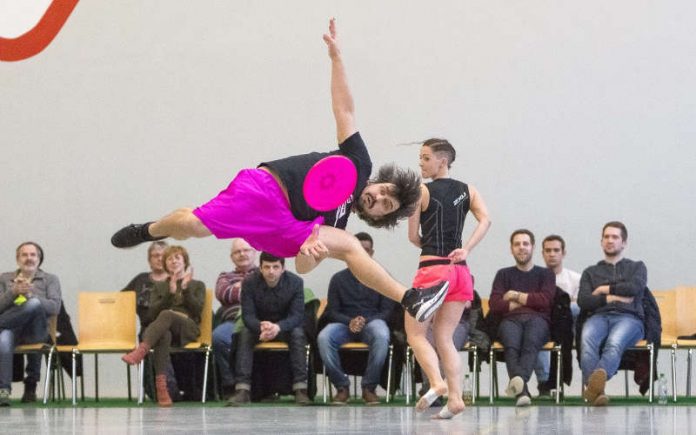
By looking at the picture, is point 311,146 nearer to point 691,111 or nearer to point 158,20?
point 158,20

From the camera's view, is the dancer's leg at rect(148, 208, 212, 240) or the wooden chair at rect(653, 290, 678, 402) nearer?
the dancer's leg at rect(148, 208, 212, 240)

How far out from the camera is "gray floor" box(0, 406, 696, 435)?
222 inches

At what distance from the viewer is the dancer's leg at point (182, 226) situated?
5816 millimetres

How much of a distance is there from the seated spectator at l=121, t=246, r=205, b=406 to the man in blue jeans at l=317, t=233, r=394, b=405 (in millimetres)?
1015

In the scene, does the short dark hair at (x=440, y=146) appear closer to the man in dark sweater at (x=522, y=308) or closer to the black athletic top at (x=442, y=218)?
the black athletic top at (x=442, y=218)

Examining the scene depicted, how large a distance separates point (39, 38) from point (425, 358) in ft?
19.2

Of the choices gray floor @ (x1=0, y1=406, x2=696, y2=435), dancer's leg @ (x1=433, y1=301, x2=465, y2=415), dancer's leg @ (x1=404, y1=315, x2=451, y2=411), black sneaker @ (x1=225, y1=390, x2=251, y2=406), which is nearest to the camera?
gray floor @ (x1=0, y1=406, x2=696, y2=435)

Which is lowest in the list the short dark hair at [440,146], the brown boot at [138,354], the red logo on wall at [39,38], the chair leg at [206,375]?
the chair leg at [206,375]

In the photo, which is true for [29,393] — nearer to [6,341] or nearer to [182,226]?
[6,341]

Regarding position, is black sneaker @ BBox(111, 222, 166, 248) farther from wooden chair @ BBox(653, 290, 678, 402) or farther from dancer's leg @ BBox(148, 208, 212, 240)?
wooden chair @ BBox(653, 290, 678, 402)

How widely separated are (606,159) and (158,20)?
13.6 feet

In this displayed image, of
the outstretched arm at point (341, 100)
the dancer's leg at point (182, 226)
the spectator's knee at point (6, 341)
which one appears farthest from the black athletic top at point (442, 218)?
the spectator's knee at point (6, 341)

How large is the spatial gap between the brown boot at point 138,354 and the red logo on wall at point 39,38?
3321mm

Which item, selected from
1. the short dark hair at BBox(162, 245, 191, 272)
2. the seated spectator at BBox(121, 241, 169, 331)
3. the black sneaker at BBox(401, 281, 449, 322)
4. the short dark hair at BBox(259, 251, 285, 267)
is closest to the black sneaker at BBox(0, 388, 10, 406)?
the seated spectator at BBox(121, 241, 169, 331)
